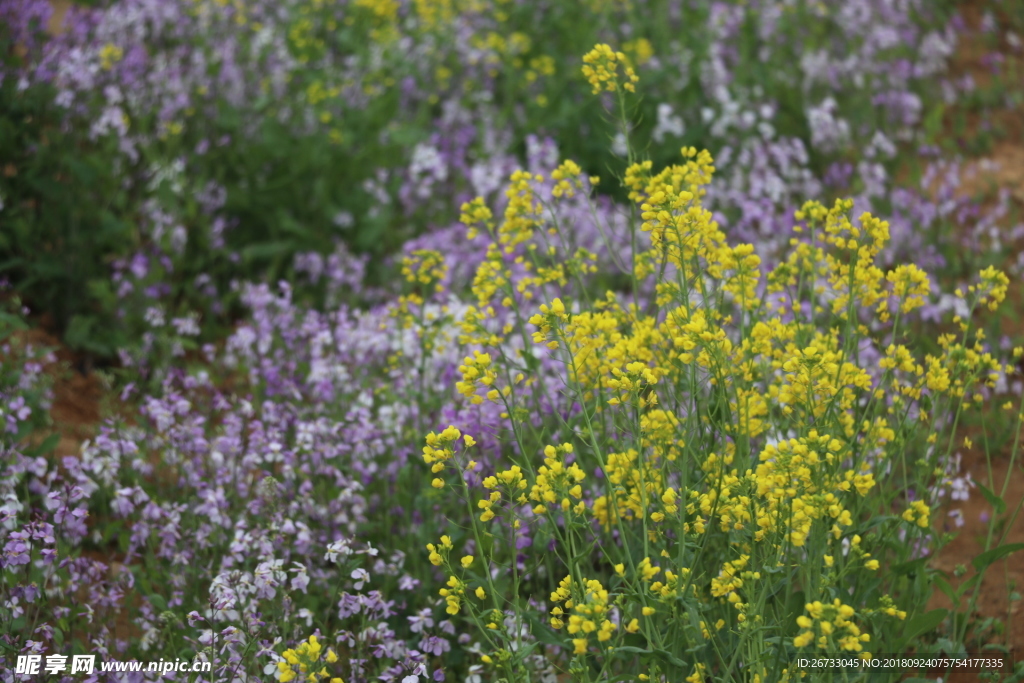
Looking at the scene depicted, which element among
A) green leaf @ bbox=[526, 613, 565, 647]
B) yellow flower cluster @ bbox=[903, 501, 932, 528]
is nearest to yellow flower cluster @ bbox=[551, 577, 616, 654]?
green leaf @ bbox=[526, 613, 565, 647]

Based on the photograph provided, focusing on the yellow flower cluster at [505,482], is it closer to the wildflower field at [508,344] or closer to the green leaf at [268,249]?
the wildflower field at [508,344]

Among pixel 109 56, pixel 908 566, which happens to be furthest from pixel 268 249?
pixel 908 566

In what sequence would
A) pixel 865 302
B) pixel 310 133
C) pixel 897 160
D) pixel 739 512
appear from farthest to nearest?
pixel 897 160 → pixel 310 133 → pixel 865 302 → pixel 739 512

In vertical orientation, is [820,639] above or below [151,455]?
below

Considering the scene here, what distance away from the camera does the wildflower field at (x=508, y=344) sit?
239cm

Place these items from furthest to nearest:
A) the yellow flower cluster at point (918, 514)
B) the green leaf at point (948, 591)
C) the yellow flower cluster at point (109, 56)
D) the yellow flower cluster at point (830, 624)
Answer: the yellow flower cluster at point (109, 56), the green leaf at point (948, 591), the yellow flower cluster at point (918, 514), the yellow flower cluster at point (830, 624)

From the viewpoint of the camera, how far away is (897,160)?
21.3ft

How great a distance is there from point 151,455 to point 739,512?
8.10 ft

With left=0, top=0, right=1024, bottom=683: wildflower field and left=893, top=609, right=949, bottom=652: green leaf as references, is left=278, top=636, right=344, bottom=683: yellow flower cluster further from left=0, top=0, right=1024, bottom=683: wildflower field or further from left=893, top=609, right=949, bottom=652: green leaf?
left=893, top=609, right=949, bottom=652: green leaf

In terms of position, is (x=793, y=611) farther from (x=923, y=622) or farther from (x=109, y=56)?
(x=109, y=56)

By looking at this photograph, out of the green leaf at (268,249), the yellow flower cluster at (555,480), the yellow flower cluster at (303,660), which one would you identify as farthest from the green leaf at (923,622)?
the green leaf at (268,249)

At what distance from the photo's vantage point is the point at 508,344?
4.02 metres

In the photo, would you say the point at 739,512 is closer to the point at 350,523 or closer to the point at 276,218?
the point at 350,523

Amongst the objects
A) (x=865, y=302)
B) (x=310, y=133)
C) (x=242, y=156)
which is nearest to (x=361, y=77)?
(x=310, y=133)
